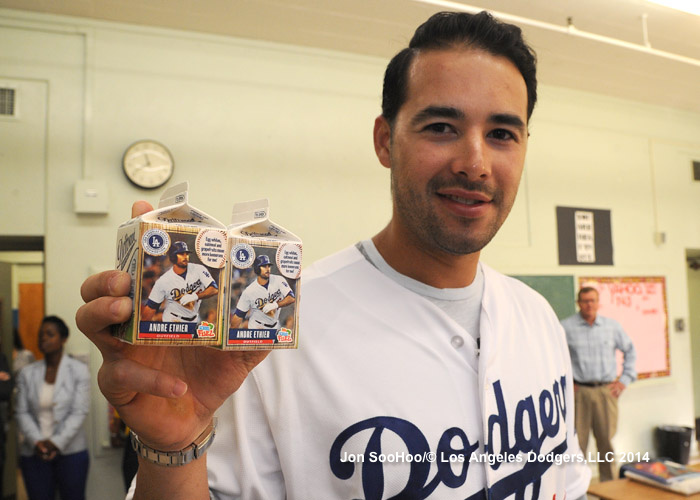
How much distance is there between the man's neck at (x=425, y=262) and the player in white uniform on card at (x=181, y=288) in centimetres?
55

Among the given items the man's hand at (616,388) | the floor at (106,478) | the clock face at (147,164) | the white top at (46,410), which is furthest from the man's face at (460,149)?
the man's hand at (616,388)

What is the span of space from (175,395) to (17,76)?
155 inches

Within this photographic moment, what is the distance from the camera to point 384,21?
4090 mm

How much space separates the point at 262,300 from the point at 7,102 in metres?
3.88

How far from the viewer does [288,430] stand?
3.12 feet

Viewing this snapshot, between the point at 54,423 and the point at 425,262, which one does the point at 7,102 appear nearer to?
the point at 54,423

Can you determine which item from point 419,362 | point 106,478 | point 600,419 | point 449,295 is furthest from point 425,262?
point 600,419

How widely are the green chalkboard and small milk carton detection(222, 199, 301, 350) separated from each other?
4.70 m

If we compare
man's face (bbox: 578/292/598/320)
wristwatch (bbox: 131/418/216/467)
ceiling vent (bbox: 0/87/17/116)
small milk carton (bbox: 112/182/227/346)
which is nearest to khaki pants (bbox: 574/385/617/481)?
man's face (bbox: 578/292/598/320)

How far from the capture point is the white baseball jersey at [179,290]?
682 millimetres

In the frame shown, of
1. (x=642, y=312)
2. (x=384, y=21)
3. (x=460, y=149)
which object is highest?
(x=384, y=21)

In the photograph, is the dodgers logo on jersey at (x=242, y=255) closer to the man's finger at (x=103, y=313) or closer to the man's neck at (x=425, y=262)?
the man's finger at (x=103, y=313)

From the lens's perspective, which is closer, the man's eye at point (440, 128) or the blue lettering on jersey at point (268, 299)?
the blue lettering on jersey at point (268, 299)

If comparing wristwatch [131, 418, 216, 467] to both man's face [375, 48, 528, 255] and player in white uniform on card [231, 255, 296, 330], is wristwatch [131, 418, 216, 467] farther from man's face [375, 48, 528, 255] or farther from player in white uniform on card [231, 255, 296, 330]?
man's face [375, 48, 528, 255]
